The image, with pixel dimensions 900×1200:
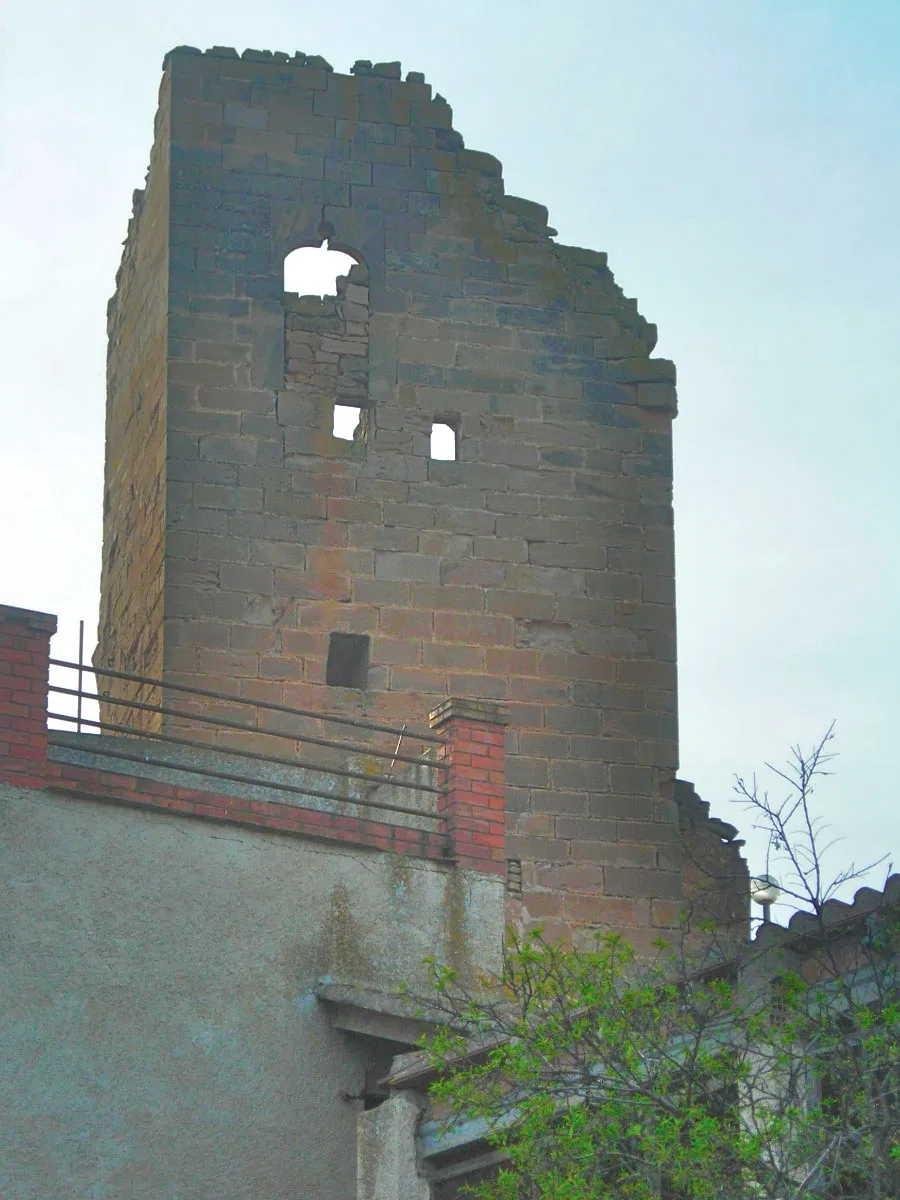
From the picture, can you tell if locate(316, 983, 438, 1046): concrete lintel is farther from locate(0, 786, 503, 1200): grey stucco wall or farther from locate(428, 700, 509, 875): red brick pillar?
locate(428, 700, 509, 875): red brick pillar

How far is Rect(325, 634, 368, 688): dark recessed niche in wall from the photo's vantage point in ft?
61.5

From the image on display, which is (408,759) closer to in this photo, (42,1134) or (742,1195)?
(42,1134)

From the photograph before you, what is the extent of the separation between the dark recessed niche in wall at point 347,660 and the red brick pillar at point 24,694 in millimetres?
5827

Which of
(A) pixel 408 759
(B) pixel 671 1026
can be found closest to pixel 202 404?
(A) pixel 408 759

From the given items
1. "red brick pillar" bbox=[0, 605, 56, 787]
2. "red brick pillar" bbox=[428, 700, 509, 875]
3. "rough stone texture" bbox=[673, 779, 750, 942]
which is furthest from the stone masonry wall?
"red brick pillar" bbox=[0, 605, 56, 787]

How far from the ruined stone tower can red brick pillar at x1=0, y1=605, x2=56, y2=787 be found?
17.6 feet

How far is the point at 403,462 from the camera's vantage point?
19.4 metres

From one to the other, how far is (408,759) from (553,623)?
5.35 metres

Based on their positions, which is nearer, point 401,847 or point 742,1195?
point 742,1195

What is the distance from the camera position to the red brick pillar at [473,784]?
45.5 feet

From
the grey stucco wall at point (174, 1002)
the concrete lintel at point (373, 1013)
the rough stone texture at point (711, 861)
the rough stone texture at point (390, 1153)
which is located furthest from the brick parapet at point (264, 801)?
the rough stone texture at point (711, 861)

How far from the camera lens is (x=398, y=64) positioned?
20.3m

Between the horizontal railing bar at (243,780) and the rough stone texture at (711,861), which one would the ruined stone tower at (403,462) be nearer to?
the rough stone texture at (711,861)

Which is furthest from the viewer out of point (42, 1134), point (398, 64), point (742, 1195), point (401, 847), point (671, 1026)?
point (398, 64)
